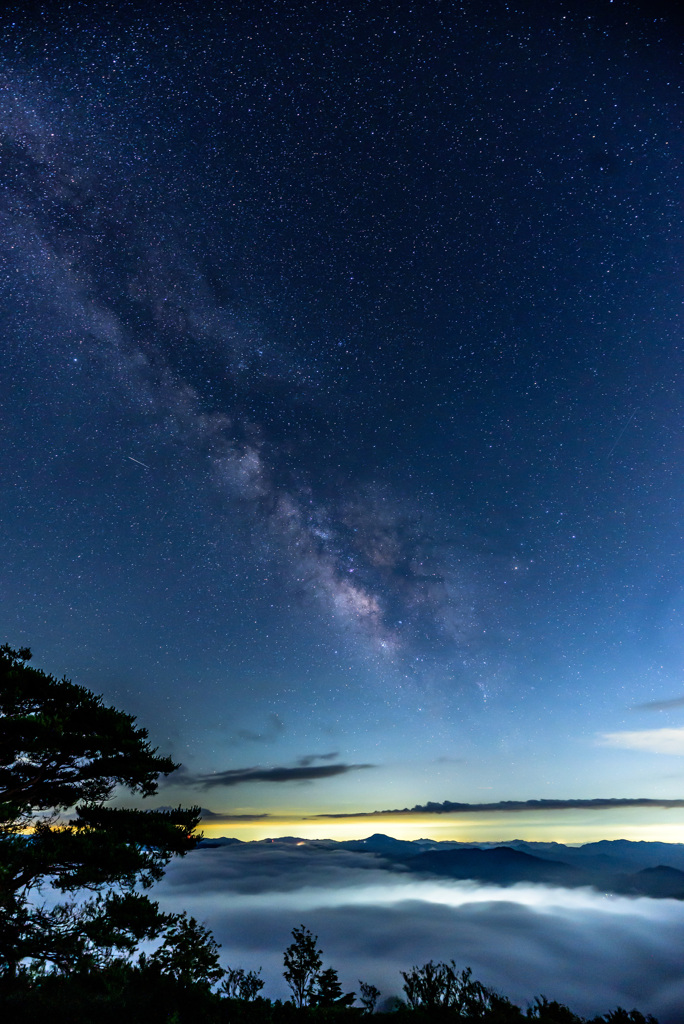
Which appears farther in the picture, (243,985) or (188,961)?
(243,985)

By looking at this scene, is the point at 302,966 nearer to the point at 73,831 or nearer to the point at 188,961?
the point at 188,961

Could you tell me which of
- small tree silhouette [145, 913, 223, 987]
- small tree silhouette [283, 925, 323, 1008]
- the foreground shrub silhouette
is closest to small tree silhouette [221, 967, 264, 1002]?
small tree silhouette [283, 925, 323, 1008]

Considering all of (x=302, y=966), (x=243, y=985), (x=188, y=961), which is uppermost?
(x=188, y=961)

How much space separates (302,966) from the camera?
36031 millimetres

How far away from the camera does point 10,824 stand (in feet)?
44.9

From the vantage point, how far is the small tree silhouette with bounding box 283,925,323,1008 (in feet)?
112

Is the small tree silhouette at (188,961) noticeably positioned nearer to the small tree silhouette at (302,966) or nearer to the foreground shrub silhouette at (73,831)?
the foreground shrub silhouette at (73,831)

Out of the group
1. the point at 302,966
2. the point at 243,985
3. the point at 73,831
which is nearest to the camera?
the point at 73,831

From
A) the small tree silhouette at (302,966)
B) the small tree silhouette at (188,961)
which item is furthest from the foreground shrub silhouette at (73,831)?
the small tree silhouette at (302,966)

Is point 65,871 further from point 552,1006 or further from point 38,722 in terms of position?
point 552,1006

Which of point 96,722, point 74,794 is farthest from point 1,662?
point 74,794

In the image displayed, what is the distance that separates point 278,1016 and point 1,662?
20922 mm

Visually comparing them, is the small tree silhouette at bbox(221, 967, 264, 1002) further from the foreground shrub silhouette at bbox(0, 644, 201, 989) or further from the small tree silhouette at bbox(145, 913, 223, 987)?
the foreground shrub silhouette at bbox(0, 644, 201, 989)

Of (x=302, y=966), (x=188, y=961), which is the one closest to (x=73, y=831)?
(x=188, y=961)
